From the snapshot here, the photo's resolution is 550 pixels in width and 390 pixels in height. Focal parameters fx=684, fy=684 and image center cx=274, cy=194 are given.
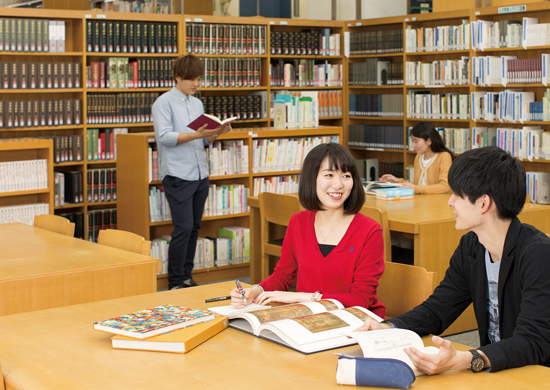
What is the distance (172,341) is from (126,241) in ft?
4.77

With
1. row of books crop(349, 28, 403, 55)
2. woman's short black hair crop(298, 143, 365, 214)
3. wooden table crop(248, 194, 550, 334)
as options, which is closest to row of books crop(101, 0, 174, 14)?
row of books crop(349, 28, 403, 55)

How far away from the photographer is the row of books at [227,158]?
5359 mm

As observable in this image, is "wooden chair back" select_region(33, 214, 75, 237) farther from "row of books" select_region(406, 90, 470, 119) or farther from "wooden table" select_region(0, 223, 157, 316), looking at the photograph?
"row of books" select_region(406, 90, 470, 119)

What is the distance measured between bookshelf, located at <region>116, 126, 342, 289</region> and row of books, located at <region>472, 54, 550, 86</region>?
144 centimetres

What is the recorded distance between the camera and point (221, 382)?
4.88 feet

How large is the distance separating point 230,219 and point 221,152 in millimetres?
691

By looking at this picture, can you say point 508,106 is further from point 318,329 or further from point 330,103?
point 318,329

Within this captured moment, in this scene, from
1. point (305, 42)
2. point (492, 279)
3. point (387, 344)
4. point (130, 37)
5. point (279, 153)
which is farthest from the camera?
point (305, 42)

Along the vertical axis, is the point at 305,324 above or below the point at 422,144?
below

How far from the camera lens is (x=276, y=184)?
18.9 ft

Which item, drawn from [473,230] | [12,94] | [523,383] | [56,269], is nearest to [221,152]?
[12,94]

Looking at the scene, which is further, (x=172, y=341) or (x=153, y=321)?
(x=153, y=321)

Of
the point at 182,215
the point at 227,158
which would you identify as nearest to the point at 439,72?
the point at 227,158

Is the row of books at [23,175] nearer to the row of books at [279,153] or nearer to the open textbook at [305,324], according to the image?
the row of books at [279,153]
